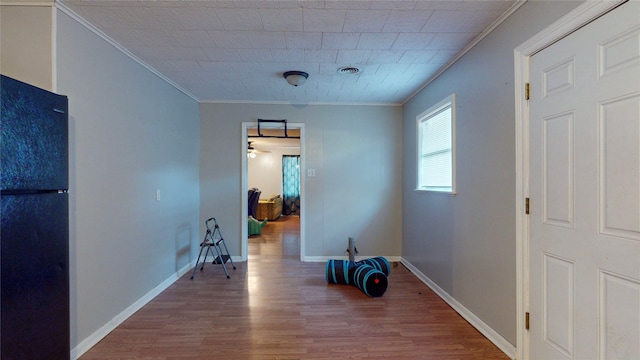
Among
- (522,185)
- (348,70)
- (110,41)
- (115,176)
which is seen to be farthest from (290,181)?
(522,185)

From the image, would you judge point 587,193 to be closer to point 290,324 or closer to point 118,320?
point 290,324

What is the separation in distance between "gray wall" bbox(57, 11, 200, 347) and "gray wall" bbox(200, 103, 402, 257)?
2.74ft

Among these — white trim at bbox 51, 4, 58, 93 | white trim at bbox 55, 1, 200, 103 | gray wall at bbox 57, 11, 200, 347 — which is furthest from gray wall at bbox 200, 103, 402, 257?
white trim at bbox 51, 4, 58, 93

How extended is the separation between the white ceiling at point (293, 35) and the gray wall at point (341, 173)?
936mm

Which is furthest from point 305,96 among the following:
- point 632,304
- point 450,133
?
point 632,304

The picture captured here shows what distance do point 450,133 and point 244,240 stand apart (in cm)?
322

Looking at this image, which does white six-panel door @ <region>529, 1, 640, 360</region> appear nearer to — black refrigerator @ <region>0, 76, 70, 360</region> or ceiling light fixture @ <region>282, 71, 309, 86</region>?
ceiling light fixture @ <region>282, 71, 309, 86</region>

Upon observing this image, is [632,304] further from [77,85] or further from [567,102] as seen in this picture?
[77,85]

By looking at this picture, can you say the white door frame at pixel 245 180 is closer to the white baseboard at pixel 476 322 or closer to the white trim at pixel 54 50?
the white baseboard at pixel 476 322

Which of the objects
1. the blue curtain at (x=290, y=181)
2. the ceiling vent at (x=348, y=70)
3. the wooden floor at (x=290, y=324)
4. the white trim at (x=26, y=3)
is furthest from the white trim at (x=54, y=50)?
the blue curtain at (x=290, y=181)

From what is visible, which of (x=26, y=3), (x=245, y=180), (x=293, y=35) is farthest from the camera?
(x=245, y=180)

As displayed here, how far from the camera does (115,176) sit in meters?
2.44

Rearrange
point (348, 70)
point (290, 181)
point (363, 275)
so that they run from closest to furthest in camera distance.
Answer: point (348, 70)
point (363, 275)
point (290, 181)

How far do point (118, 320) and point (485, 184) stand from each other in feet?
10.8
